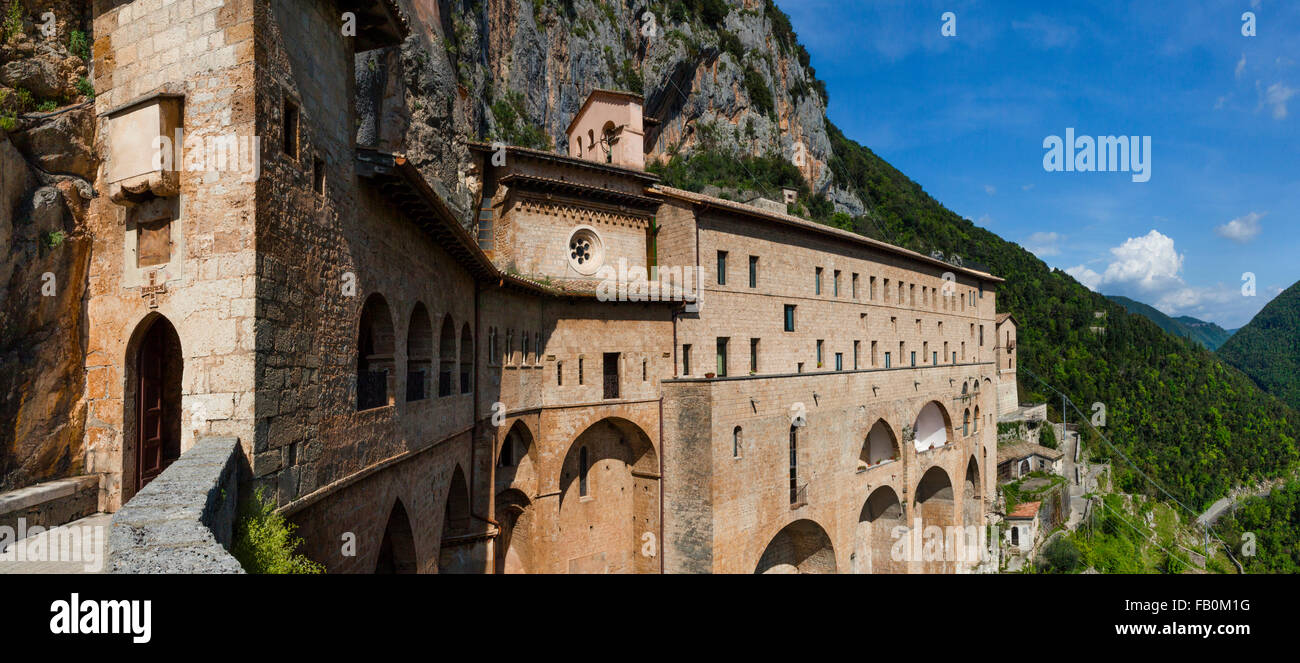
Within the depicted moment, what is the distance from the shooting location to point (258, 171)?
242 inches

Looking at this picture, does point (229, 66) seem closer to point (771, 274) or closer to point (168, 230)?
point (168, 230)

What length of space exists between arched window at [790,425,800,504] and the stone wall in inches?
725

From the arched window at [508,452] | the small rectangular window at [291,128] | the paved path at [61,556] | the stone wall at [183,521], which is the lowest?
the arched window at [508,452]

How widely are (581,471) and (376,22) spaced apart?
1488cm

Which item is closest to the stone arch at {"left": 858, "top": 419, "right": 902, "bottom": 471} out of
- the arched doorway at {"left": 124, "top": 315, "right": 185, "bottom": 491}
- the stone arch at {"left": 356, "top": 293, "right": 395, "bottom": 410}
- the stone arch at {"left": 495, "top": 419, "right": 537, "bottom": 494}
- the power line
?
the stone arch at {"left": 495, "top": 419, "right": 537, "bottom": 494}

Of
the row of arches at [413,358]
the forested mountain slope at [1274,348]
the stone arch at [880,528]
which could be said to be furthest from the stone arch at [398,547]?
the forested mountain slope at [1274,348]

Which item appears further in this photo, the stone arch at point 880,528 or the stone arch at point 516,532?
the stone arch at point 880,528

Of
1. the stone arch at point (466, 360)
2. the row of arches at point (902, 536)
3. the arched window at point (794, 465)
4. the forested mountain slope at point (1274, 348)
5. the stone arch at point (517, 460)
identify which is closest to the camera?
the stone arch at point (466, 360)

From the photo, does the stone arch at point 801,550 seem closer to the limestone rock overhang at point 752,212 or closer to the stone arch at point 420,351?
the limestone rock overhang at point 752,212

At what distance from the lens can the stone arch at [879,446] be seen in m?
27.8

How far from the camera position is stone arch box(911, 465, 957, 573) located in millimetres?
31181

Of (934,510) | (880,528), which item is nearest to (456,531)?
(880,528)

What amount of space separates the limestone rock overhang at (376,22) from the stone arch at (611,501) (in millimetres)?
13235
